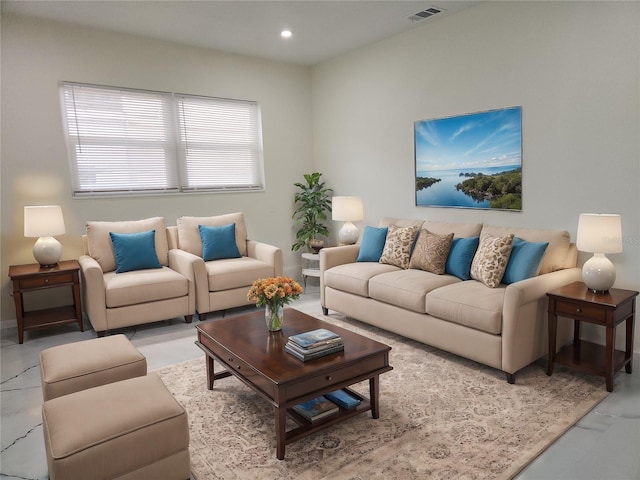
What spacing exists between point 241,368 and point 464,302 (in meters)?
1.61

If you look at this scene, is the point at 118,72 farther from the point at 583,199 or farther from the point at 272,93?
the point at 583,199

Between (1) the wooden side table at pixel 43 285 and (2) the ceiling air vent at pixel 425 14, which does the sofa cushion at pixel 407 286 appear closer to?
(2) the ceiling air vent at pixel 425 14

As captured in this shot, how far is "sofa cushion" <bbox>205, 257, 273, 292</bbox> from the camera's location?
14.6ft

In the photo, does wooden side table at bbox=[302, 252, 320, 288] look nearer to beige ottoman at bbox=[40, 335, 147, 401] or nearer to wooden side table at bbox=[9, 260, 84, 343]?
wooden side table at bbox=[9, 260, 84, 343]

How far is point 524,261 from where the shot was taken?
A: 3.35 m

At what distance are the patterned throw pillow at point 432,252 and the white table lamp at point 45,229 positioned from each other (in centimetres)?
322

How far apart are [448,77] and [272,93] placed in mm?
2321

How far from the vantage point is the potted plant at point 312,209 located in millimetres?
5832

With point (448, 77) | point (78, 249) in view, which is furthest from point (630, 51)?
point (78, 249)

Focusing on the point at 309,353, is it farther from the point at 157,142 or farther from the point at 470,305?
the point at 157,142

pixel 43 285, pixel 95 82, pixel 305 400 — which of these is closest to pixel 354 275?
pixel 305 400

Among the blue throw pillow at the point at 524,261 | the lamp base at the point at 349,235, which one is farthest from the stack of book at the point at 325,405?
the lamp base at the point at 349,235

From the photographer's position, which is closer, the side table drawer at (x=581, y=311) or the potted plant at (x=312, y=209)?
the side table drawer at (x=581, y=311)

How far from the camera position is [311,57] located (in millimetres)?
5609
